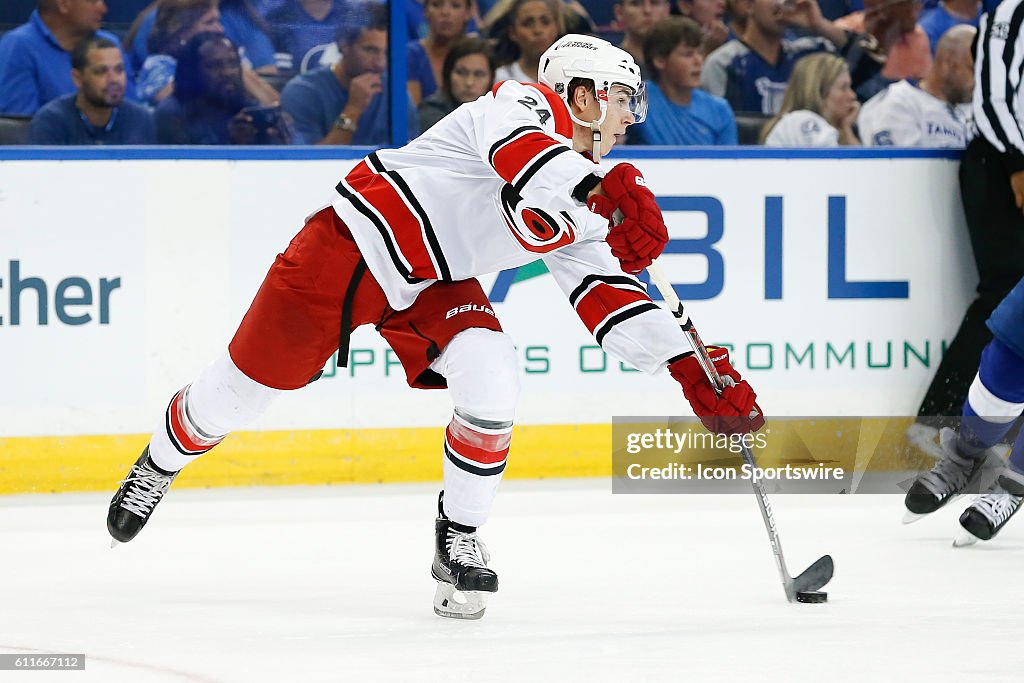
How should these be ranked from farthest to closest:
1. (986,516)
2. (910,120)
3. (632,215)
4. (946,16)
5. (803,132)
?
(946,16) → (910,120) → (803,132) → (986,516) → (632,215)

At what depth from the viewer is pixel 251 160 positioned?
441 centimetres

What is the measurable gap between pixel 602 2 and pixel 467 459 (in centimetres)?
281

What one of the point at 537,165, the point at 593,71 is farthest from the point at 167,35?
the point at 537,165

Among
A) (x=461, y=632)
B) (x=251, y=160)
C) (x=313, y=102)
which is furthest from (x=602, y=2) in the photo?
(x=461, y=632)

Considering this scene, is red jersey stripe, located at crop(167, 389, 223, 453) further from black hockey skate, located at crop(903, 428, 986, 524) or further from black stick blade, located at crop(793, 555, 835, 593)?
black hockey skate, located at crop(903, 428, 986, 524)

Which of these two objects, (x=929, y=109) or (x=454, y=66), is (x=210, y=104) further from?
(x=929, y=109)

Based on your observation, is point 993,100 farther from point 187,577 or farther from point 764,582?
point 187,577

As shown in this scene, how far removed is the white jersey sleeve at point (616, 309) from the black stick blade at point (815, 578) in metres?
0.46

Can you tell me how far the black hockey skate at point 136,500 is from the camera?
10.1ft

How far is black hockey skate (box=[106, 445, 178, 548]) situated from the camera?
3.07 metres

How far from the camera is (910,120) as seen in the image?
17.7ft

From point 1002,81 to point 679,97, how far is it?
41.2 inches

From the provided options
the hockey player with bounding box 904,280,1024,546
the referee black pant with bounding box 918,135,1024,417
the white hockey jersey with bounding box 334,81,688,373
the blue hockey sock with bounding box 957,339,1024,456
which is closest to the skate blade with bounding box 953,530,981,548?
the hockey player with bounding box 904,280,1024,546

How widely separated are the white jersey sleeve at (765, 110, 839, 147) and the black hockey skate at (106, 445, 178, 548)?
2.73 metres
